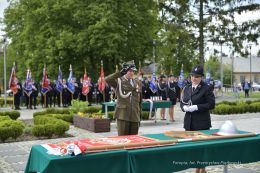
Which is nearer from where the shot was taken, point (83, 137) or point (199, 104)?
point (199, 104)

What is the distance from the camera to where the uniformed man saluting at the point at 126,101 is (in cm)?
732

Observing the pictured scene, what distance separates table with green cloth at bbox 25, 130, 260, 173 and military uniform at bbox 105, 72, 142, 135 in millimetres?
1900

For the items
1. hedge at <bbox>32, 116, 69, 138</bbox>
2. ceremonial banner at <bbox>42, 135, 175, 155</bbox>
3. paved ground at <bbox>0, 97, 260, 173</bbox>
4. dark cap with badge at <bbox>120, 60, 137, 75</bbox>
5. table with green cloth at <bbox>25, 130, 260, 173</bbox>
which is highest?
dark cap with badge at <bbox>120, 60, 137, 75</bbox>

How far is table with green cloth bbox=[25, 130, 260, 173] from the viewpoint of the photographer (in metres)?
4.24

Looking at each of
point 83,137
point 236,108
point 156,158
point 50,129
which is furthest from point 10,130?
point 236,108

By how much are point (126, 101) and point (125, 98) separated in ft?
0.20

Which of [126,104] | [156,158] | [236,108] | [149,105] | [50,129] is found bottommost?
[50,129]

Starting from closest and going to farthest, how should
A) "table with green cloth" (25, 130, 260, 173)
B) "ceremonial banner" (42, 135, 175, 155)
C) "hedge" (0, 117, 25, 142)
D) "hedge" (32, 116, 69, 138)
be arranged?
"table with green cloth" (25, 130, 260, 173)
"ceremonial banner" (42, 135, 175, 155)
"hedge" (0, 117, 25, 142)
"hedge" (32, 116, 69, 138)

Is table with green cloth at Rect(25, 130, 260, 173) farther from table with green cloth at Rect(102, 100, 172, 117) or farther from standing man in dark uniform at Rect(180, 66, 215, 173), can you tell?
table with green cloth at Rect(102, 100, 172, 117)

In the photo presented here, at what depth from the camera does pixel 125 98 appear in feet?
24.5

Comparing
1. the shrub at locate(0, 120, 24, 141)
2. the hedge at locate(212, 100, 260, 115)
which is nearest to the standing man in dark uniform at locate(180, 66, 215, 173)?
the shrub at locate(0, 120, 24, 141)

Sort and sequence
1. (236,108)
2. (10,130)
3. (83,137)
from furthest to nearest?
1. (236,108)
2. (83,137)
3. (10,130)

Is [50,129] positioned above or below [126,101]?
below

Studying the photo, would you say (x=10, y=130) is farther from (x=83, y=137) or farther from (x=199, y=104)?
(x=199, y=104)
